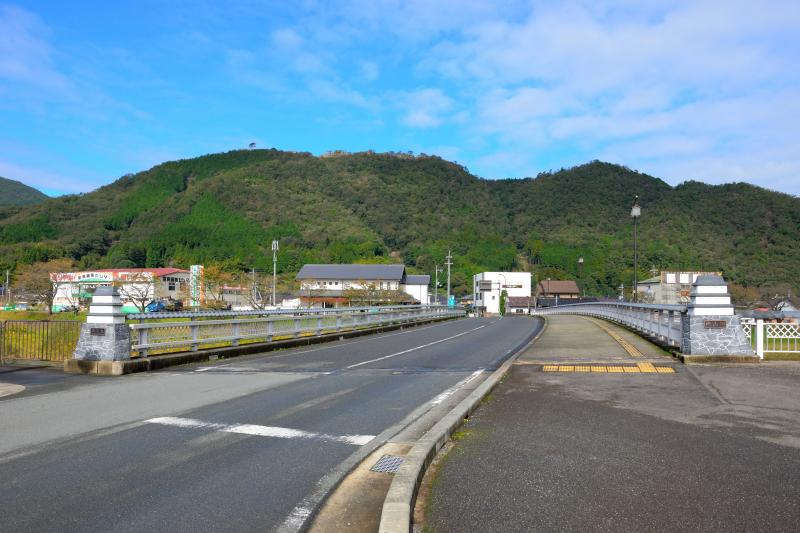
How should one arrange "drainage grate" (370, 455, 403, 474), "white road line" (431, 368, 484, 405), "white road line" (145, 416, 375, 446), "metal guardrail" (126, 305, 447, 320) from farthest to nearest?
"metal guardrail" (126, 305, 447, 320), "white road line" (431, 368, 484, 405), "white road line" (145, 416, 375, 446), "drainage grate" (370, 455, 403, 474)

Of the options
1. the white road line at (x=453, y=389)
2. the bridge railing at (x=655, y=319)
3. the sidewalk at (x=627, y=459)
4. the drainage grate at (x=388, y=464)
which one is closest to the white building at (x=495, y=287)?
the bridge railing at (x=655, y=319)

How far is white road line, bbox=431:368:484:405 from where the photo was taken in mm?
9780

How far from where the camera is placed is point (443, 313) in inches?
1886

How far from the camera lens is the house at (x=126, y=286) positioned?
225 ft

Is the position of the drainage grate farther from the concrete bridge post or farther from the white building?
the white building

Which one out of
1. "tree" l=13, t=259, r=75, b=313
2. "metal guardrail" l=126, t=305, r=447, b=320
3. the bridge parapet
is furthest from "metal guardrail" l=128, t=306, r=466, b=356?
"tree" l=13, t=259, r=75, b=313

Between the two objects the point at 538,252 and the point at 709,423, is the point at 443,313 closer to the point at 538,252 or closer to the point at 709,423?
the point at 709,423

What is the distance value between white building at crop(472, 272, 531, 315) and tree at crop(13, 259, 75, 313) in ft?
226

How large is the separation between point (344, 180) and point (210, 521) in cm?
17781

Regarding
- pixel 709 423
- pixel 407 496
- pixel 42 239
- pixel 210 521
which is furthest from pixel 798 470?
pixel 42 239

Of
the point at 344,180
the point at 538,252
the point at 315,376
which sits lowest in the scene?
the point at 315,376

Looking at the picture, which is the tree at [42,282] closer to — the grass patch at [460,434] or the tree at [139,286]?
the tree at [139,286]

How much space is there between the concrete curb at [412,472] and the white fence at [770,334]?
25.4 ft

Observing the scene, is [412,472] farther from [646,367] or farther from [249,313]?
[249,313]
